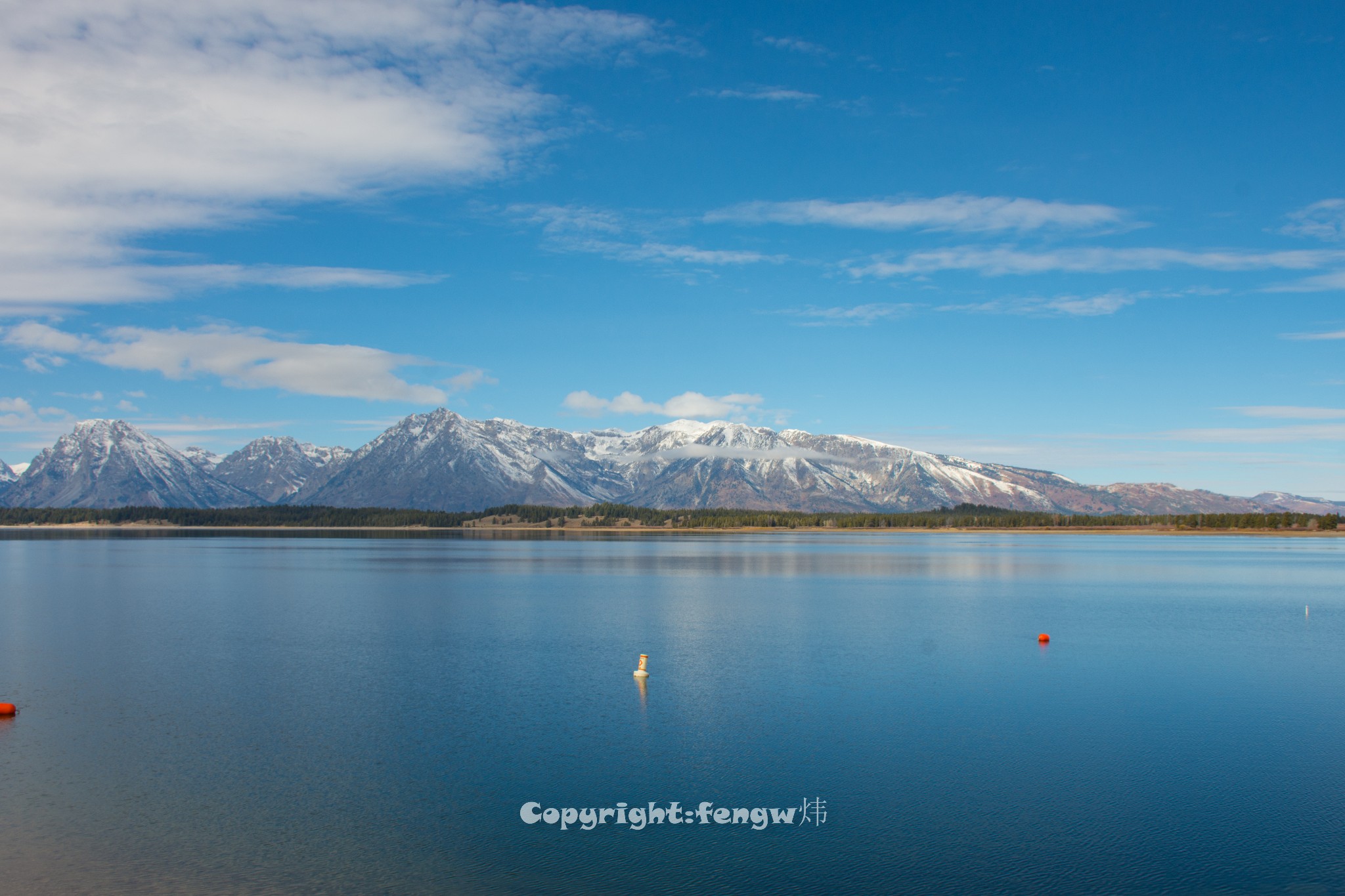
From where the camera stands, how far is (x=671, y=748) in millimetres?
28953

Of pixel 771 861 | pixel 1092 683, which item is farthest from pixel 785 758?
pixel 1092 683

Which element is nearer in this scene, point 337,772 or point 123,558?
point 337,772

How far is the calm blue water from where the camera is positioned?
20.1 metres

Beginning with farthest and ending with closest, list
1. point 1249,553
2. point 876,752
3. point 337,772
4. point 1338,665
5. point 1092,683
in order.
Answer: point 1249,553, point 1338,665, point 1092,683, point 876,752, point 337,772

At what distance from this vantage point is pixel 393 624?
57719 millimetres

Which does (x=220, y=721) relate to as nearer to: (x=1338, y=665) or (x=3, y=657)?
(x=3, y=657)

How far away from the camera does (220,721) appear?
32125 millimetres

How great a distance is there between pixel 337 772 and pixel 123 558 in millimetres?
125483

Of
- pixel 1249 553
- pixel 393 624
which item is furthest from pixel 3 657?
pixel 1249 553

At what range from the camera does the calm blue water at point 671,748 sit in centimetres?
2006

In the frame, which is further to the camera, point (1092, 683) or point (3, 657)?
point (3, 657)

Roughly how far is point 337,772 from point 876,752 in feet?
54.1

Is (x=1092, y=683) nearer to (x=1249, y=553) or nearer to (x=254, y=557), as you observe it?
(x=254, y=557)

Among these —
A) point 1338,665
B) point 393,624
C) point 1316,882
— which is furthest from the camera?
point 393,624
